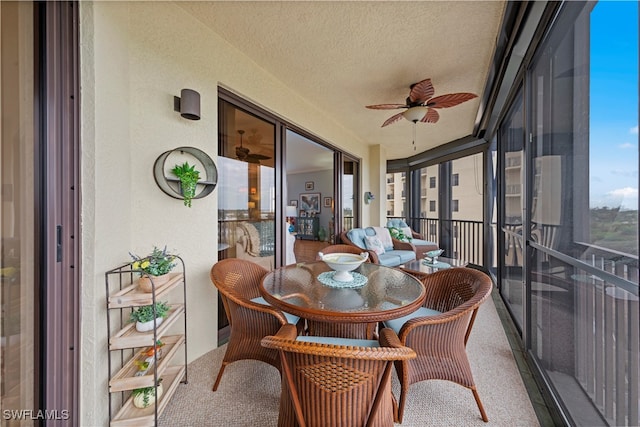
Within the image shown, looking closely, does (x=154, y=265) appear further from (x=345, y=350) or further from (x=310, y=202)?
(x=310, y=202)

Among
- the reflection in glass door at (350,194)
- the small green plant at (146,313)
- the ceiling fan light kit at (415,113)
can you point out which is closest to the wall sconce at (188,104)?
the small green plant at (146,313)

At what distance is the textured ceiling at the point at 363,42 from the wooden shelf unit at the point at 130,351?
2068 mm

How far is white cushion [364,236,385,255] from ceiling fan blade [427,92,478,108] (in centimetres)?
229

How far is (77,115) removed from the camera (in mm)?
1244

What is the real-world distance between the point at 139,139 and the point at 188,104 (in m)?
0.42

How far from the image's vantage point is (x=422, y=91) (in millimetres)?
2586

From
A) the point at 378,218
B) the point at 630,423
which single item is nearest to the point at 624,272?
the point at 630,423

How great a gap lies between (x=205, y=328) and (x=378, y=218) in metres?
4.56

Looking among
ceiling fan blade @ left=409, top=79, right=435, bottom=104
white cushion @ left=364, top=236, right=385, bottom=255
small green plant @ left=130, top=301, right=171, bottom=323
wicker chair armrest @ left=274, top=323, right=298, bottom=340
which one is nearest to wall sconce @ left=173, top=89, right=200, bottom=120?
small green plant @ left=130, top=301, right=171, bottom=323

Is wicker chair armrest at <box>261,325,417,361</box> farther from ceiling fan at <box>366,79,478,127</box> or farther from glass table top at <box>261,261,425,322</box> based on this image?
ceiling fan at <box>366,79,478,127</box>

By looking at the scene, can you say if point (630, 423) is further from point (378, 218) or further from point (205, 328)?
point (378, 218)

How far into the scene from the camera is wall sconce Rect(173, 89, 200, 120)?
5.85 ft

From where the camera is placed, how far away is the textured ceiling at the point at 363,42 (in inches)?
73.1

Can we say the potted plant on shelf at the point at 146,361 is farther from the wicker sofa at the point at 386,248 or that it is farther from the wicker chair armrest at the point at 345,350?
the wicker sofa at the point at 386,248
